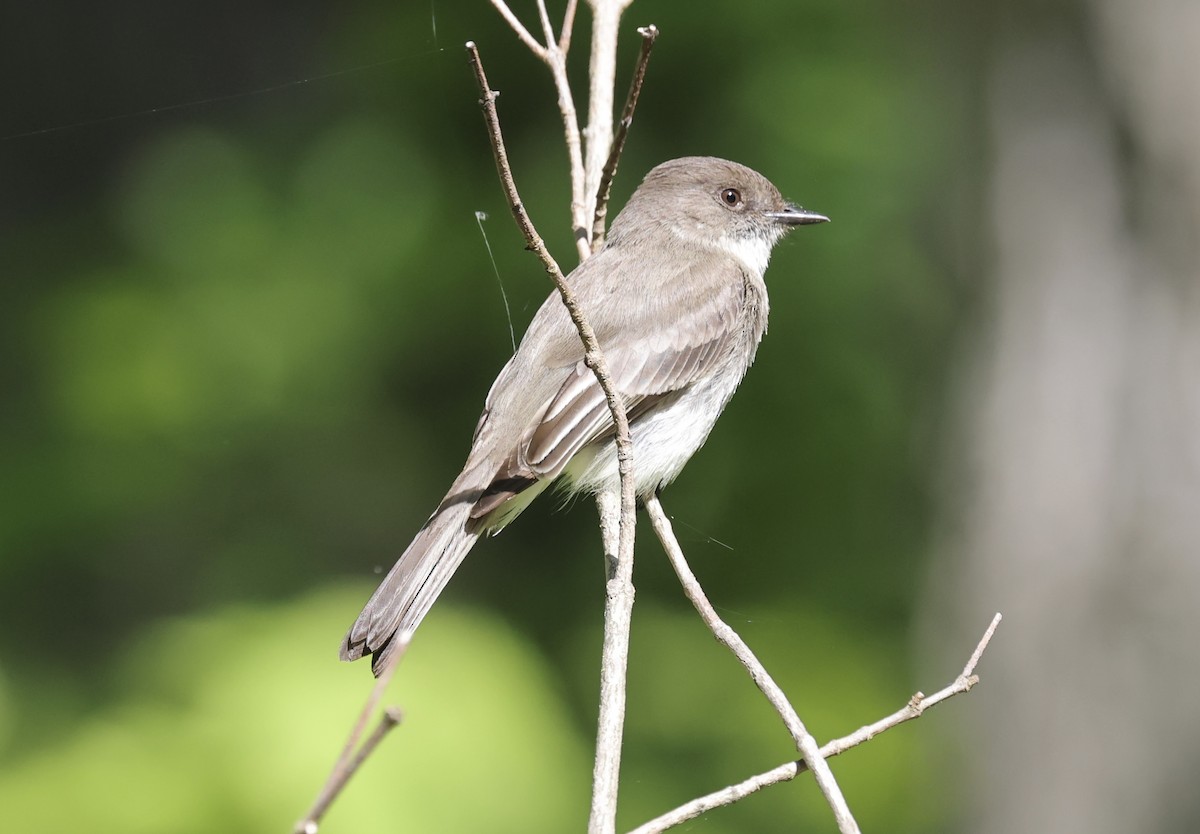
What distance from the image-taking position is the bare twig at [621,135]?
7.99 ft

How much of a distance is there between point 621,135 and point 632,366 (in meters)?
0.74

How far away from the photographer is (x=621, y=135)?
2.75m

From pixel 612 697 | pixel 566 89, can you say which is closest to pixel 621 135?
pixel 566 89

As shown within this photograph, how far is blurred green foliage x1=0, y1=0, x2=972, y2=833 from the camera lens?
4.99 meters

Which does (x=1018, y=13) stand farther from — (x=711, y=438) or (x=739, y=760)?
(x=739, y=760)

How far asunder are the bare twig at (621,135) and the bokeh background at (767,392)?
1.52 metres

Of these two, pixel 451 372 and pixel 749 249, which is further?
pixel 451 372

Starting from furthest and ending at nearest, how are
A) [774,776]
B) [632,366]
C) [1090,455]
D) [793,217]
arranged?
1. [1090,455]
2. [793,217]
3. [632,366]
4. [774,776]

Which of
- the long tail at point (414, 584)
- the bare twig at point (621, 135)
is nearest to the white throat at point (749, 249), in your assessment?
the bare twig at point (621, 135)

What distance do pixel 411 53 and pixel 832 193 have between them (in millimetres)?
1824

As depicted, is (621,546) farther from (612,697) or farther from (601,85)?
(601,85)

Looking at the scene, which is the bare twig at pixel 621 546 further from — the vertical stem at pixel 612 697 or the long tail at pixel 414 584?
the long tail at pixel 414 584

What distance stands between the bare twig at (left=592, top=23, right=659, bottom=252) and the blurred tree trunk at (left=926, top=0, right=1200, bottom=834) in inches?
104

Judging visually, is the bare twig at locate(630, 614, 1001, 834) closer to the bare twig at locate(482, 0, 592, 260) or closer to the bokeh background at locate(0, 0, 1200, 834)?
the bare twig at locate(482, 0, 592, 260)
